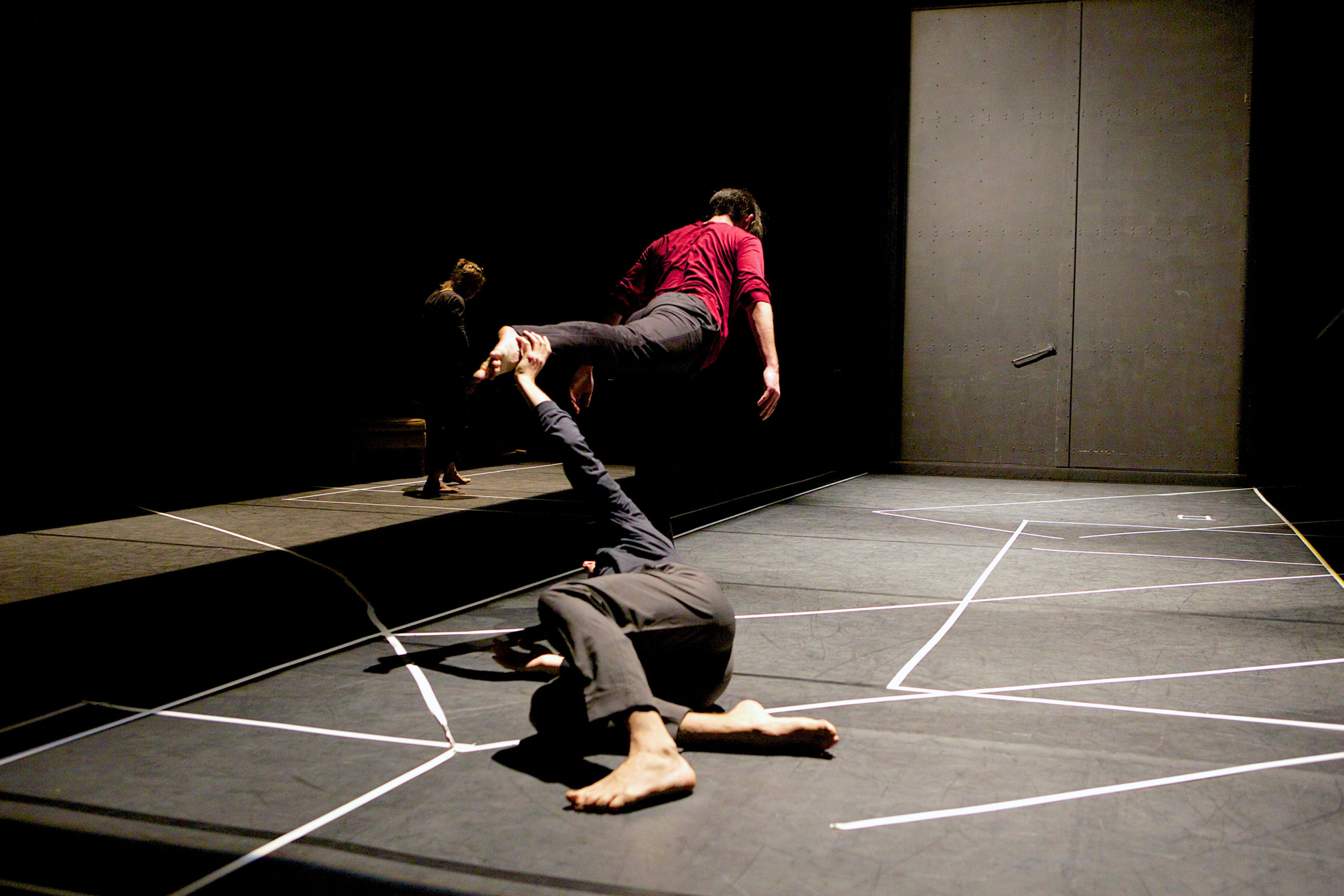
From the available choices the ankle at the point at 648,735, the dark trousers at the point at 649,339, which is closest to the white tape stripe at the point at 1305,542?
the dark trousers at the point at 649,339

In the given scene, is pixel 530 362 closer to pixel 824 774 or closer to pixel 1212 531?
pixel 824 774

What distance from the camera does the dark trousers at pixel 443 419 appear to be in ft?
23.1

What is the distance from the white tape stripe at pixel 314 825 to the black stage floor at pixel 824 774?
0.01 meters

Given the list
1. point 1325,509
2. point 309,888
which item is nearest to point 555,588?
point 309,888

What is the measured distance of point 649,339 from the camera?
9.90ft

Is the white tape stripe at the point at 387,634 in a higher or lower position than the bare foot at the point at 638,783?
lower

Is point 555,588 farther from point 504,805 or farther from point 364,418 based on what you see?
point 364,418

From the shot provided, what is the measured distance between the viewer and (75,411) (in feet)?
26.0

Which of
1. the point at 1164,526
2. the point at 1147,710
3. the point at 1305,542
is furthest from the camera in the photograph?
the point at 1164,526

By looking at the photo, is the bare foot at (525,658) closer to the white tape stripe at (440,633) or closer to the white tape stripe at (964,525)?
the white tape stripe at (440,633)

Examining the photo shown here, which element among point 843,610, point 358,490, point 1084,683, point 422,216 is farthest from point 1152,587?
point 422,216

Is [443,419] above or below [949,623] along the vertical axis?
above

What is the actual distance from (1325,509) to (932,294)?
11.7 ft

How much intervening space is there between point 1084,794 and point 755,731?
69cm
